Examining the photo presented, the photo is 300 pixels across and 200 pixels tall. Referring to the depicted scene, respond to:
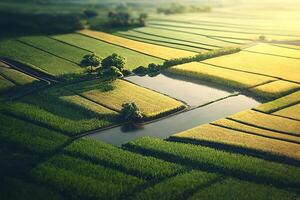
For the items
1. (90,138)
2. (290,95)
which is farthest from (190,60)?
(90,138)

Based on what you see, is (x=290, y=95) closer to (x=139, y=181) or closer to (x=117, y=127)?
(x=117, y=127)

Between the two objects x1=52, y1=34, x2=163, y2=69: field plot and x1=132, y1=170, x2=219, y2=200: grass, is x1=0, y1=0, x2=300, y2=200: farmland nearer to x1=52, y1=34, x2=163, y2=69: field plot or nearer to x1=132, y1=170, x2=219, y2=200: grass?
x1=132, y1=170, x2=219, y2=200: grass

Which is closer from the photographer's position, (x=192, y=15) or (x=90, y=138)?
(x=90, y=138)

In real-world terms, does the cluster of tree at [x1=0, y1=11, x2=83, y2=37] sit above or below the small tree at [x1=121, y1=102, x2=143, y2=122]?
above

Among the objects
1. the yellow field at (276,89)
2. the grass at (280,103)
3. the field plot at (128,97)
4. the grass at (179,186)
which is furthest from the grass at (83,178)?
the yellow field at (276,89)

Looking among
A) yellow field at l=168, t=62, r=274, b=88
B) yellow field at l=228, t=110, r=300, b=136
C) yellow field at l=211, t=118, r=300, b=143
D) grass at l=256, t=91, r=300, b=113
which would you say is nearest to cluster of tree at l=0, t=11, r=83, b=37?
yellow field at l=168, t=62, r=274, b=88

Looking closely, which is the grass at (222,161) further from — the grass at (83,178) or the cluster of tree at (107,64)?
the cluster of tree at (107,64)

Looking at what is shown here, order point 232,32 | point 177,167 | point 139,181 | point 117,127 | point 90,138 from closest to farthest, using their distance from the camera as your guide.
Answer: point 139,181 → point 177,167 → point 90,138 → point 117,127 → point 232,32
